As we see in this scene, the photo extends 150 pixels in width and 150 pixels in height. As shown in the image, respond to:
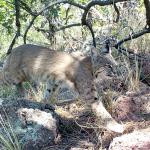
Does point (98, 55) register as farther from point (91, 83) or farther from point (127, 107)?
point (127, 107)

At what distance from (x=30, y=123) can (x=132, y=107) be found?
4.98 feet

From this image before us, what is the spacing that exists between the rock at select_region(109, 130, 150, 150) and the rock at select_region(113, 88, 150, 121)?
157 centimetres

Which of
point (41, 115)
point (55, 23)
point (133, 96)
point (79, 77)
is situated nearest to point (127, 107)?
point (133, 96)

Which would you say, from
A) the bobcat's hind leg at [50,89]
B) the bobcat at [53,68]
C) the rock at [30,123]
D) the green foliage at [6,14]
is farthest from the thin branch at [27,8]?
the rock at [30,123]

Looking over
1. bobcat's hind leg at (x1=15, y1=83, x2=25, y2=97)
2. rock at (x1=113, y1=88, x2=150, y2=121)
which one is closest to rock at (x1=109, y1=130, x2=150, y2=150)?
rock at (x1=113, y1=88, x2=150, y2=121)

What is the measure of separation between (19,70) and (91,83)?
3.97ft

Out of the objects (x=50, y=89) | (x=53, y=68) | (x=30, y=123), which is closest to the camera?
(x=30, y=123)

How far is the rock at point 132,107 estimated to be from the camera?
527cm

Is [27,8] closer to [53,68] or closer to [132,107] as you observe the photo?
[53,68]

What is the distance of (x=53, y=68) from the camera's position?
20.0 ft

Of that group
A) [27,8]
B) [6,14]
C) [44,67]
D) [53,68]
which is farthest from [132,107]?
[6,14]

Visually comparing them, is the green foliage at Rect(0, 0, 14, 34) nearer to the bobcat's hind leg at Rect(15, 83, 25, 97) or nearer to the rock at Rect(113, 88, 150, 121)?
the bobcat's hind leg at Rect(15, 83, 25, 97)

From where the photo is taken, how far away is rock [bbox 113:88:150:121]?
5270 millimetres

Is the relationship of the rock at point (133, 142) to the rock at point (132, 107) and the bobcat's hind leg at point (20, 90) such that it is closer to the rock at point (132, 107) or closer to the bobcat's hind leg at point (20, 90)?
the rock at point (132, 107)
